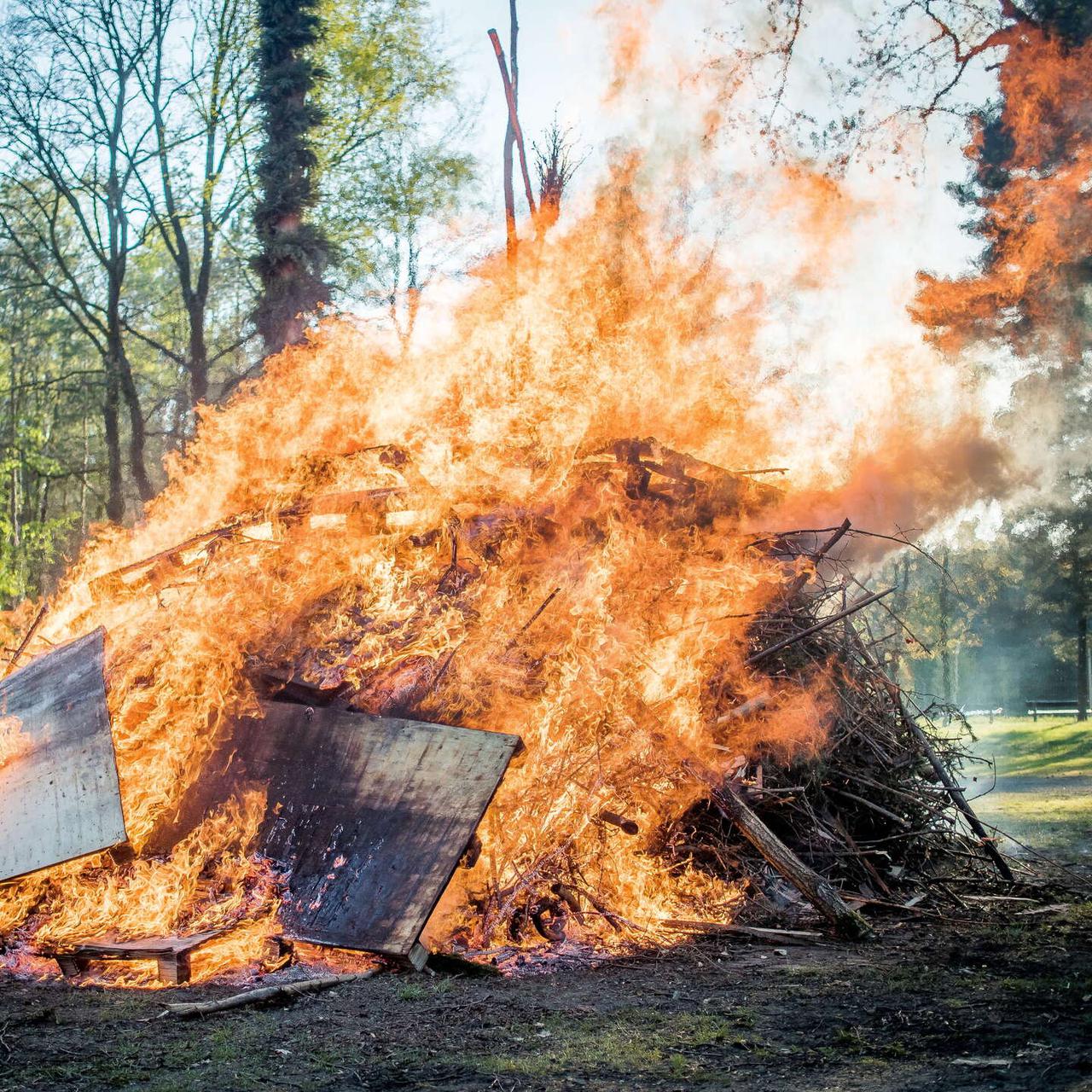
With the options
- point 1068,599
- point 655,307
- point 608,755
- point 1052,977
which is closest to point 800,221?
point 655,307

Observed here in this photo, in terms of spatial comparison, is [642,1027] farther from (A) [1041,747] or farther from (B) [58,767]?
(A) [1041,747]

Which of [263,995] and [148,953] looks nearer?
[263,995]

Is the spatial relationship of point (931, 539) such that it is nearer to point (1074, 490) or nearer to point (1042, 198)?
point (1042, 198)

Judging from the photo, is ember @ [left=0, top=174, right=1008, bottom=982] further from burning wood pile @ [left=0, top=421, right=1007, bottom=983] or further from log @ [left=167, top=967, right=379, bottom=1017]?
log @ [left=167, top=967, right=379, bottom=1017]

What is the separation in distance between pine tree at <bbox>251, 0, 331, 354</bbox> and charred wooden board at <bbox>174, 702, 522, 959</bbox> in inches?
421

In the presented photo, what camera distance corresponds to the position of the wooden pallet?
5.79 metres

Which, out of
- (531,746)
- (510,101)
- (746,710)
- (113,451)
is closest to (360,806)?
(531,746)

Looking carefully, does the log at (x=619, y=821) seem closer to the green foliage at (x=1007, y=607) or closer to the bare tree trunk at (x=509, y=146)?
the green foliage at (x=1007, y=607)

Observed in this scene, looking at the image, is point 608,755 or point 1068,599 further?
point 1068,599

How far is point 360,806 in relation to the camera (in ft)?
22.0

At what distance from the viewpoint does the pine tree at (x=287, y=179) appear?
16.9 meters

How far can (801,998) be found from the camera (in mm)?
5391

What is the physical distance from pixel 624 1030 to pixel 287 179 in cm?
1567

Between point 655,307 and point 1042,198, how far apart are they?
596cm
